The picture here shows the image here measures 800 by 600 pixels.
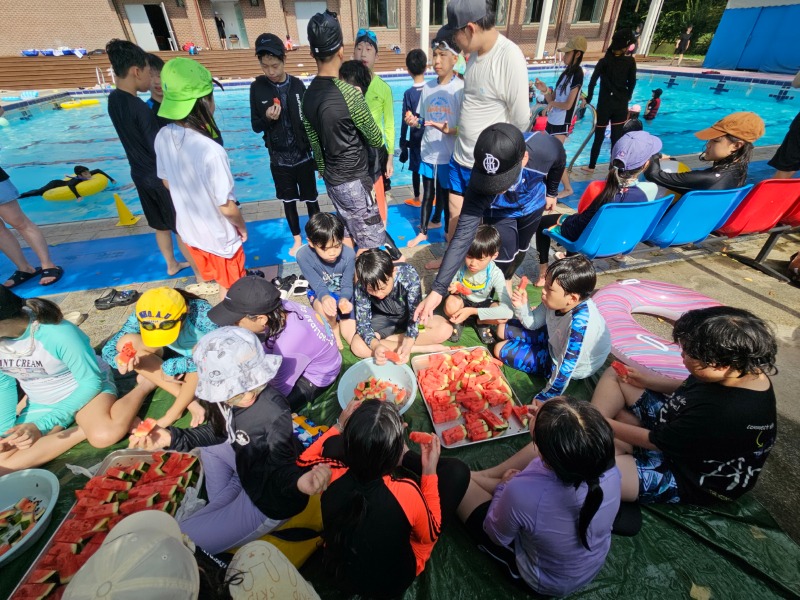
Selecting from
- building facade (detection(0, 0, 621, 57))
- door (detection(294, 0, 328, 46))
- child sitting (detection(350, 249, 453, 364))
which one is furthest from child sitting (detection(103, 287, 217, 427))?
door (detection(294, 0, 328, 46))

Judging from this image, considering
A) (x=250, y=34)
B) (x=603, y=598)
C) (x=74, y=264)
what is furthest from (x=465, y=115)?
(x=250, y=34)

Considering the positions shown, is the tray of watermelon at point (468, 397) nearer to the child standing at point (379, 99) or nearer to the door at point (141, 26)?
the child standing at point (379, 99)

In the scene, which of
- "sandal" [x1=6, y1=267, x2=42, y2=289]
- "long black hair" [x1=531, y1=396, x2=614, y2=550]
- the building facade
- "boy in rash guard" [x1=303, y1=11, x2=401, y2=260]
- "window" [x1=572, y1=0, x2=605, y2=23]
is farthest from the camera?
"window" [x1=572, y1=0, x2=605, y2=23]

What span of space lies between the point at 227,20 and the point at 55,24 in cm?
871

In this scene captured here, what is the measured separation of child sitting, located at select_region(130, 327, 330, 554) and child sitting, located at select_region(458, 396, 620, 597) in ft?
3.10

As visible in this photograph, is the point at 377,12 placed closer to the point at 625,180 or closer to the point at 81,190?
the point at 81,190

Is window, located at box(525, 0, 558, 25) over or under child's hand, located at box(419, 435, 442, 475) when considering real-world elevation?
over

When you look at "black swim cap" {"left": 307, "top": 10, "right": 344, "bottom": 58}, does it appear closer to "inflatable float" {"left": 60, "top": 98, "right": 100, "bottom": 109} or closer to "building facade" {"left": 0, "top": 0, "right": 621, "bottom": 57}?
"inflatable float" {"left": 60, "top": 98, "right": 100, "bottom": 109}

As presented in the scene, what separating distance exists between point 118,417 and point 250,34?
2639cm

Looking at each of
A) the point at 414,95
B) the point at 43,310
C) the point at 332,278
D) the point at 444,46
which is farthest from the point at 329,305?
the point at 414,95

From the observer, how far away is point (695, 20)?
82.8 ft

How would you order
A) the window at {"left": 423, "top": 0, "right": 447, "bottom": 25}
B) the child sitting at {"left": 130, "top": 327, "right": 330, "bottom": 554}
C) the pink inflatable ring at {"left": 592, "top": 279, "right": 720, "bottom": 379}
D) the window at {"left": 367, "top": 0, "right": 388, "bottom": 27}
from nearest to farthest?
the child sitting at {"left": 130, "top": 327, "right": 330, "bottom": 554}
the pink inflatable ring at {"left": 592, "top": 279, "right": 720, "bottom": 379}
the window at {"left": 367, "top": 0, "right": 388, "bottom": 27}
the window at {"left": 423, "top": 0, "right": 447, "bottom": 25}

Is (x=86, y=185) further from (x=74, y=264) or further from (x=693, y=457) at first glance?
(x=693, y=457)

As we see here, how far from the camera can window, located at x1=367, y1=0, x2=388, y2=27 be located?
2222 cm
